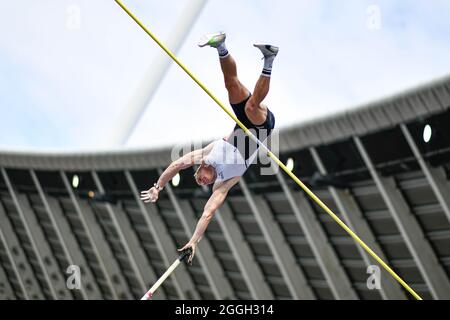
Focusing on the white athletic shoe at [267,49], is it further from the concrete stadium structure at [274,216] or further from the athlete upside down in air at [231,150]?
the concrete stadium structure at [274,216]

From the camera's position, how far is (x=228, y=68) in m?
10.5

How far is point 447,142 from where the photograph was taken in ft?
89.0

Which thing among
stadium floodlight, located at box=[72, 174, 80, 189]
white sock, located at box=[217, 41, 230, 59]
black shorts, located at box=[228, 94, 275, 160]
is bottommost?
black shorts, located at box=[228, 94, 275, 160]

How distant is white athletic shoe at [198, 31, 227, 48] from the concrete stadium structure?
17128 mm

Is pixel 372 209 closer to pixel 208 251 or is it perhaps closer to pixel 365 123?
pixel 365 123

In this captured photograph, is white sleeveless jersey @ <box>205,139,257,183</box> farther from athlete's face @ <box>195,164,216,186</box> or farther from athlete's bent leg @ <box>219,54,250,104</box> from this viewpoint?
athlete's bent leg @ <box>219,54,250,104</box>

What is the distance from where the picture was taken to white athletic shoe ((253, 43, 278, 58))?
33.9 feet

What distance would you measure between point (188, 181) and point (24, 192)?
586 inches

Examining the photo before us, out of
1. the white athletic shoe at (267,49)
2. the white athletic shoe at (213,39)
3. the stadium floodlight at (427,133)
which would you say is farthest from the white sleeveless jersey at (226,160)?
the stadium floodlight at (427,133)

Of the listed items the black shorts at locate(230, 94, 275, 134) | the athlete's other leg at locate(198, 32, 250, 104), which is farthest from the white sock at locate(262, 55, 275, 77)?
the black shorts at locate(230, 94, 275, 134)

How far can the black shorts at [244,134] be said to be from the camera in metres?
10.9

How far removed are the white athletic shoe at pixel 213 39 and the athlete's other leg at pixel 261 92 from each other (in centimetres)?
45

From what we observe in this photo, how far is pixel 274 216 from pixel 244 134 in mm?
24147

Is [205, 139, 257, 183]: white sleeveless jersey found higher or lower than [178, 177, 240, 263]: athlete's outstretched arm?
higher
